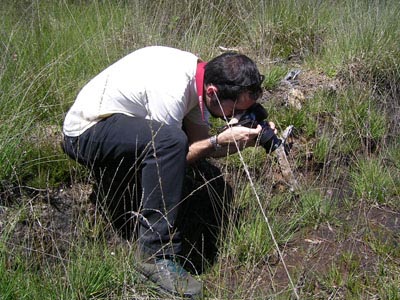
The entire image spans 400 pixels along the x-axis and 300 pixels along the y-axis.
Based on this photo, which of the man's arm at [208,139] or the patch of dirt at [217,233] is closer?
the patch of dirt at [217,233]

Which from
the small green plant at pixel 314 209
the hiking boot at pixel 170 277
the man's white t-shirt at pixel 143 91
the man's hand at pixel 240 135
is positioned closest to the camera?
the hiking boot at pixel 170 277

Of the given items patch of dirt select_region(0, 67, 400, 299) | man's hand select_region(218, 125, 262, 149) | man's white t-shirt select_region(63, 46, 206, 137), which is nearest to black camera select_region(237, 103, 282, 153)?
man's hand select_region(218, 125, 262, 149)

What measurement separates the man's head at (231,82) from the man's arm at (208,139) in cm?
12

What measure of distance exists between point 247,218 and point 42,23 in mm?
2148

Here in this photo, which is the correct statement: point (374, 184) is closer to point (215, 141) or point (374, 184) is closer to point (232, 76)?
point (215, 141)

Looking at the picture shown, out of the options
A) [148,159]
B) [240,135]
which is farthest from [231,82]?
[148,159]

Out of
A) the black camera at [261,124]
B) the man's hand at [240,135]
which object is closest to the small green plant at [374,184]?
the black camera at [261,124]

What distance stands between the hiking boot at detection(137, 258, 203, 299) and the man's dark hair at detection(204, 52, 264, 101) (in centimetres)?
85

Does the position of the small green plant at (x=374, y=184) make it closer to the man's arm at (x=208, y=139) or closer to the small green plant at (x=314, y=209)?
the small green plant at (x=314, y=209)

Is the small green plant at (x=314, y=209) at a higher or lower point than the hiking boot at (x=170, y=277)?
lower

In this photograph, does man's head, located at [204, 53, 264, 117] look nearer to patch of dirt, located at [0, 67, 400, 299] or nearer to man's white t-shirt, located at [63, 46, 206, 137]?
man's white t-shirt, located at [63, 46, 206, 137]

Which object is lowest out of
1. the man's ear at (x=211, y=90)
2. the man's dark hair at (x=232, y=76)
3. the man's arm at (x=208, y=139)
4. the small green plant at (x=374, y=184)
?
the small green plant at (x=374, y=184)

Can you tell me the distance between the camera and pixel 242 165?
3.84m

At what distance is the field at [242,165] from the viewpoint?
2.97 metres
